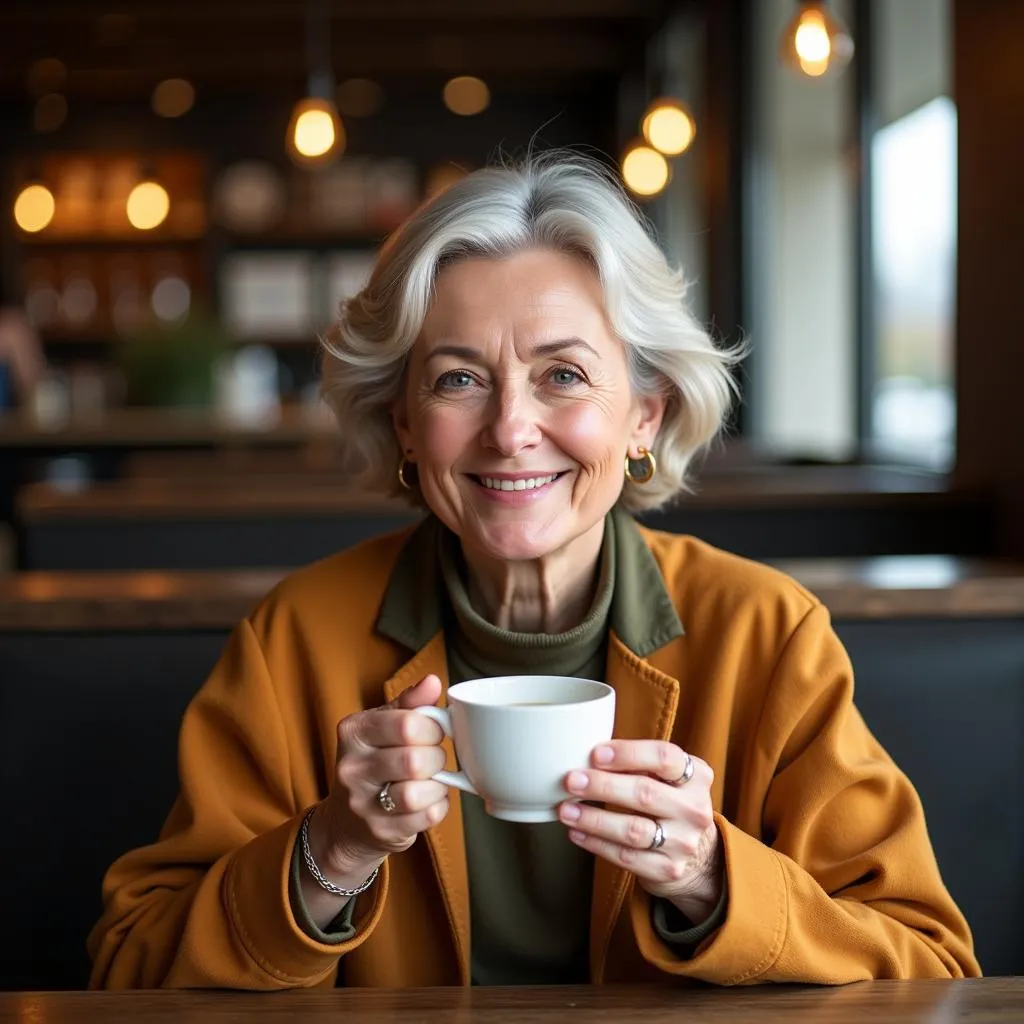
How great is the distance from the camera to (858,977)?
1.26m

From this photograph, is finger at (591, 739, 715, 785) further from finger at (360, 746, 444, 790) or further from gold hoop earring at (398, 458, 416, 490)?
gold hoop earring at (398, 458, 416, 490)

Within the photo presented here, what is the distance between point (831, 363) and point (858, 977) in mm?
6414

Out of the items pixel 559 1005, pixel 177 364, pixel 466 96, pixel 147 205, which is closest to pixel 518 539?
pixel 559 1005

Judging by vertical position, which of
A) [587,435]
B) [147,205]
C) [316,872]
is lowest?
[316,872]

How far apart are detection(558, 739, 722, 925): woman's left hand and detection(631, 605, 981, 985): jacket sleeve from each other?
0.07 meters

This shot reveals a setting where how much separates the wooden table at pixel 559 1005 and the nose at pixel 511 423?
513 mm

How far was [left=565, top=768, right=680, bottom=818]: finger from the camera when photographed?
3.46 ft

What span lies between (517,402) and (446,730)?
0.43 metres

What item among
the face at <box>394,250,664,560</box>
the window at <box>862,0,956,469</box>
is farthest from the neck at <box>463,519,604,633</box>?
the window at <box>862,0,956,469</box>

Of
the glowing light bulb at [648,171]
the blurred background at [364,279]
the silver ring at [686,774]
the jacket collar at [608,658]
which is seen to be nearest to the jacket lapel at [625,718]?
the jacket collar at [608,658]

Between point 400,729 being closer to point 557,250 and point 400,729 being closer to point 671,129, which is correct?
point 557,250

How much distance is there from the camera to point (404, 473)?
Result: 1696mm

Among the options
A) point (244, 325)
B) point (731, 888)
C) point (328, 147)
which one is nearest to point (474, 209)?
point (731, 888)

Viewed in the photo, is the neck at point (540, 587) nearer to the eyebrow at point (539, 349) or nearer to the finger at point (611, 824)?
the eyebrow at point (539, 349)
